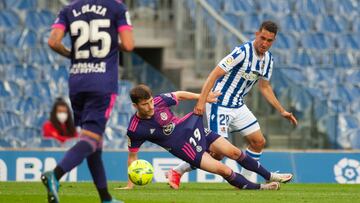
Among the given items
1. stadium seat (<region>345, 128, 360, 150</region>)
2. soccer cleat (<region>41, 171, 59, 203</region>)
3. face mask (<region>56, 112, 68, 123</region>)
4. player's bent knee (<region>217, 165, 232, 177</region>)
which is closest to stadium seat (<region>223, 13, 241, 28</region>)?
stadium seat (<region>345, 128, 360, 150</region>)

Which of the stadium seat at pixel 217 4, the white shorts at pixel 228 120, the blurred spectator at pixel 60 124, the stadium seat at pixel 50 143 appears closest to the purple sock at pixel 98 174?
the white shorts at pixel 228 120

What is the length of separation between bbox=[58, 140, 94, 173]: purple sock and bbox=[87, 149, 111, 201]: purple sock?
0.19 m

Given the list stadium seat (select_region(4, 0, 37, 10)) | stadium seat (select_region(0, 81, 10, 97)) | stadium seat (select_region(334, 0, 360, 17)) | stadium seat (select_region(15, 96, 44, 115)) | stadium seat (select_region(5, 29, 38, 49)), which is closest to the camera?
stadium seat (select_region(15, 96, 44, 115))

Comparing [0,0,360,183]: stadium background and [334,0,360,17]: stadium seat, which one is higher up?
[334,0,360,17]: stadium seat

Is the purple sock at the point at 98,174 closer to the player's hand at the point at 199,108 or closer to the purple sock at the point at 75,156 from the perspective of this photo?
the purple sock at the point at 75,156

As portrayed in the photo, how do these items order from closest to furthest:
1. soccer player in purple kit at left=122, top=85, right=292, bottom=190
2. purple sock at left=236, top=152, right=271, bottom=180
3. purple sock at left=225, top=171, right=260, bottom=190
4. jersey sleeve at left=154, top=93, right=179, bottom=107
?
soccer player in purple kit at left=122, top=85, right=292, bottom=190 → purple sock at left=225, top=171, right=260, bottom=190 → jersey sleeve at left=154, top=93, right=179, bottom=107 → purple sock at left=236, top=152, right=271, bottom=180

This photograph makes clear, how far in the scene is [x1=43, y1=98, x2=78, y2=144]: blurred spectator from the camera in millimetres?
18000

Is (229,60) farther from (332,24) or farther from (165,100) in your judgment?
(332,24)

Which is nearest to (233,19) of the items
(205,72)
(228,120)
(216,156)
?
(205,72)

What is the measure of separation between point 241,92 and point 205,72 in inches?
323

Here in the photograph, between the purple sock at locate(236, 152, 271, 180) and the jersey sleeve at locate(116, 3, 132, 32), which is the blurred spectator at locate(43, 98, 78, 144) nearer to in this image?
the purple sock at locate(236, 152, 271, 180)

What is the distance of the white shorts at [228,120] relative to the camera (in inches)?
513

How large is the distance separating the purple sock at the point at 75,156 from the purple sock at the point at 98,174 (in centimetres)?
19

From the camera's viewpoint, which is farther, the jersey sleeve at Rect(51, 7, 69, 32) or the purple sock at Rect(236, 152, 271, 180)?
the purple sock at Rect(236, 152, 271, 180)
